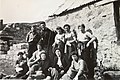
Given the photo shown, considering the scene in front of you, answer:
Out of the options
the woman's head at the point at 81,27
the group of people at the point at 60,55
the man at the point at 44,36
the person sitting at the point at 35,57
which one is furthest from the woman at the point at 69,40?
the person sitting at the point at 35,57

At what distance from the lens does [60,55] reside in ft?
10.8

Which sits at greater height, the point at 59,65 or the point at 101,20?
the point at 101,20

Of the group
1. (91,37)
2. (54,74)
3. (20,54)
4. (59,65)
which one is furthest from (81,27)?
(20,54)

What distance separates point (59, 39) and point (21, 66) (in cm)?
62

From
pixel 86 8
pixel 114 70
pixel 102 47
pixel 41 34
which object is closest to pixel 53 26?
pixel 41 34

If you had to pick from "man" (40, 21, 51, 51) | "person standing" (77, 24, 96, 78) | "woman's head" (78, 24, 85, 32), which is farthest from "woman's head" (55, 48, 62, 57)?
"woman's head" (78, 24, 85, 32)

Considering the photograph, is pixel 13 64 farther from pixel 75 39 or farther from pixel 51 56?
pixel 75 39

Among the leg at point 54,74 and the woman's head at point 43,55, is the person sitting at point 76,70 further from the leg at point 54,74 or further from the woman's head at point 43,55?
the woman's head at point 43,55

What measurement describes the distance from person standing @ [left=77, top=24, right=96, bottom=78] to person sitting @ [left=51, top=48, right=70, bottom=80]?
0.21 metres

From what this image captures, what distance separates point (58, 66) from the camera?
3309 mm

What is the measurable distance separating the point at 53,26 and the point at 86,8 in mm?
486

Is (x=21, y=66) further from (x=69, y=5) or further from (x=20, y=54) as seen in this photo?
(x=69, y=5)

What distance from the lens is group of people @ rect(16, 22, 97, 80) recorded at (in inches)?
125

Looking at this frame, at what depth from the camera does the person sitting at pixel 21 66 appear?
3.41 meters
